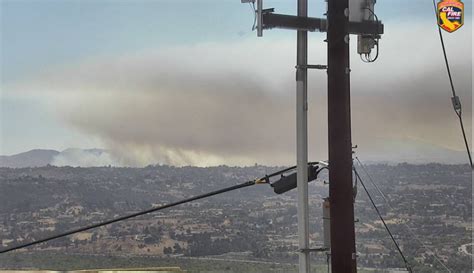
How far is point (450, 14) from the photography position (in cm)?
439

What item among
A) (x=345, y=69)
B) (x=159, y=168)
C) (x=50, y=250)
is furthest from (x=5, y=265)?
(x=345, y=69)

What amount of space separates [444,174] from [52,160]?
4.19 m

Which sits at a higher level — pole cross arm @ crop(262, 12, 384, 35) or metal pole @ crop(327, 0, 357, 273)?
pole cross arm @ crop(262, 12, 384, 35)

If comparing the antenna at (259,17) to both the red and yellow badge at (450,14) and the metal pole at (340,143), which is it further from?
the red and yellow badge at (450,14)

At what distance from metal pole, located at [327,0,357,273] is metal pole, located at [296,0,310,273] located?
0.81ft

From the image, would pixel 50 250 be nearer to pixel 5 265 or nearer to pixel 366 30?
pixel 5 265

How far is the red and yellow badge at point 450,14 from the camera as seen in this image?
4.30 metres

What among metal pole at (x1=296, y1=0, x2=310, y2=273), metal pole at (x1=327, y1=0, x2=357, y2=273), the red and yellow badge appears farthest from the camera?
the red and yellow badge

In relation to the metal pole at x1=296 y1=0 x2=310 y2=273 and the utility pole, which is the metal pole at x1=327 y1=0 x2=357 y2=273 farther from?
the metal pole at x1=296 y1=0 x2=310 y2=273

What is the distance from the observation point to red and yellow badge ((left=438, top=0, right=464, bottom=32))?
4.30 m

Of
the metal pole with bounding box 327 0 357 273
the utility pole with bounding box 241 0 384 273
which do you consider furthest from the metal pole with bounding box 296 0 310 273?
the metal pole with bounding box 327 0 357 273

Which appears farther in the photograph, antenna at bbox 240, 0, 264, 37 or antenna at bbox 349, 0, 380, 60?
antenna at bbox 349, 0, 380, 60

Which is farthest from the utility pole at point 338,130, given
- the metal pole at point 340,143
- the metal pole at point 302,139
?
the metal pole at point 302,139

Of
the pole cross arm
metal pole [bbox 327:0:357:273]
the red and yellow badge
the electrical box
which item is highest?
the red and yellow badge
